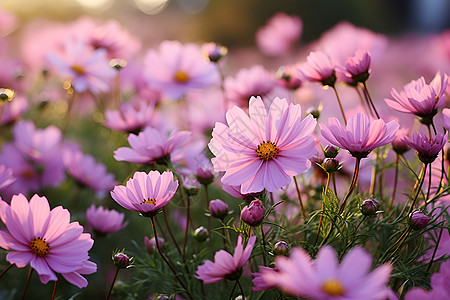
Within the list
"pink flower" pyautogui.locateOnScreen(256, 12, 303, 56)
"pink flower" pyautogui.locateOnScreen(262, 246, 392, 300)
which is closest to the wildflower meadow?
"pink flower" pyautogui.locateOnScreen(262, 246, 392, 300)

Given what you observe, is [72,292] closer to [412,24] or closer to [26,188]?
[26,188]

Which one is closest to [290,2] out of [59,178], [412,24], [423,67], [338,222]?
[412,24]

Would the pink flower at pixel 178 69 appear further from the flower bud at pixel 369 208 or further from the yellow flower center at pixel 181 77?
the flower bud at pixel 369 208

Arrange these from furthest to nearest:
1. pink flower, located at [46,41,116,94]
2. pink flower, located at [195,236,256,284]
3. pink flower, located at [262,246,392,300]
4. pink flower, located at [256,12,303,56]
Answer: pink flower, located at [256,12,303,56]
pink flower, located at [46,41,116,94]
pink flower, located at [195,236,256,284]
pink flower, located at [262,246,392,300]

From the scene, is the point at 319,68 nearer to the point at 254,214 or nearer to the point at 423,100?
the point at 423,100

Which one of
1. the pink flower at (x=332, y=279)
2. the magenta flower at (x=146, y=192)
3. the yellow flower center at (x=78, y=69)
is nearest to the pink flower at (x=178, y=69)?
the yellow flower center at (x=78, y=69)

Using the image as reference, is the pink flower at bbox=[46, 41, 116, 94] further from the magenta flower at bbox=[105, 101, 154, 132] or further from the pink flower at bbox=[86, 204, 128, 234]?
the pink flower at bbox=[86, 204, 128, 234]
